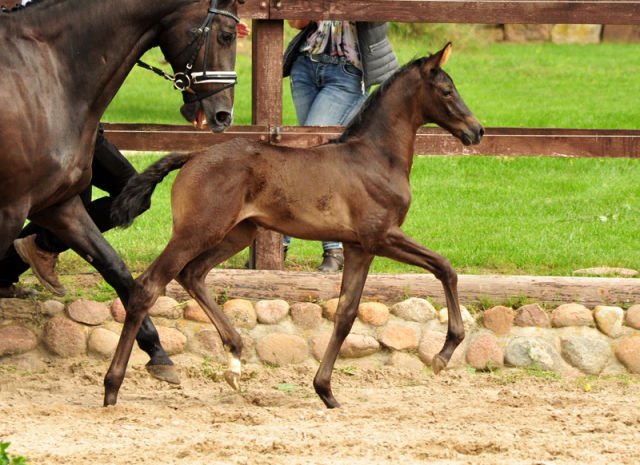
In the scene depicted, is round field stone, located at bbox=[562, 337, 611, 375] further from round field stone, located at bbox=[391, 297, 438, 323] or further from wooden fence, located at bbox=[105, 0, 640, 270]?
wooden fence, located at bbox=[105, 0, 640, 270]

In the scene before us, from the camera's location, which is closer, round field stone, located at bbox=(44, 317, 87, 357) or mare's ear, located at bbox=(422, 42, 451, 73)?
mare's ear, located at bbox=(422, 42, 451, 73)

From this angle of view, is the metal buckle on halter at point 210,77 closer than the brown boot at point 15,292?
Yes

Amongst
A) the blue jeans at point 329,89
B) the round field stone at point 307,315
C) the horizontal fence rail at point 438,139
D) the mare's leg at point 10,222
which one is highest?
the blue jeans at point 329,89

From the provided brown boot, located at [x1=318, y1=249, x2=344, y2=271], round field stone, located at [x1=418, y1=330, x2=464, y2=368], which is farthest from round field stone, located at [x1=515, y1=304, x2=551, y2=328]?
brown boot, located at [x1=318, y1=249, x2=344, y2=271]

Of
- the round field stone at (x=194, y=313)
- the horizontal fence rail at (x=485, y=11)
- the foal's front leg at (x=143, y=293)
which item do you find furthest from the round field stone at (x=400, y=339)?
the horizontal fence rail at (x=485, y=11)

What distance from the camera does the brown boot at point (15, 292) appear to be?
4805mm

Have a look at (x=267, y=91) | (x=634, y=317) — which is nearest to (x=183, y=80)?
(x=267, y=91)

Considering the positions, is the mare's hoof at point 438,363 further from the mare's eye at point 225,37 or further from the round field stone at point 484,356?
the mare's eye at point 225,37

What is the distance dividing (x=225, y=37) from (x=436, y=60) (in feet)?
3.65

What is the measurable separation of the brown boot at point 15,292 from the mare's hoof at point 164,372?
1.09m

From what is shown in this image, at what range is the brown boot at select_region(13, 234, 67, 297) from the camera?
183 inches

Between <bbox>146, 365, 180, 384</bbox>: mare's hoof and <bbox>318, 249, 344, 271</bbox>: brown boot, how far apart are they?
1.44 m

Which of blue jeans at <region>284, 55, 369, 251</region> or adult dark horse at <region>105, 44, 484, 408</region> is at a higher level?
blue jeans at <region>284, 55, 369, 251</region>

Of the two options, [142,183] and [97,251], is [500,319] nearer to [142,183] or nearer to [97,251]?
[142,183]
